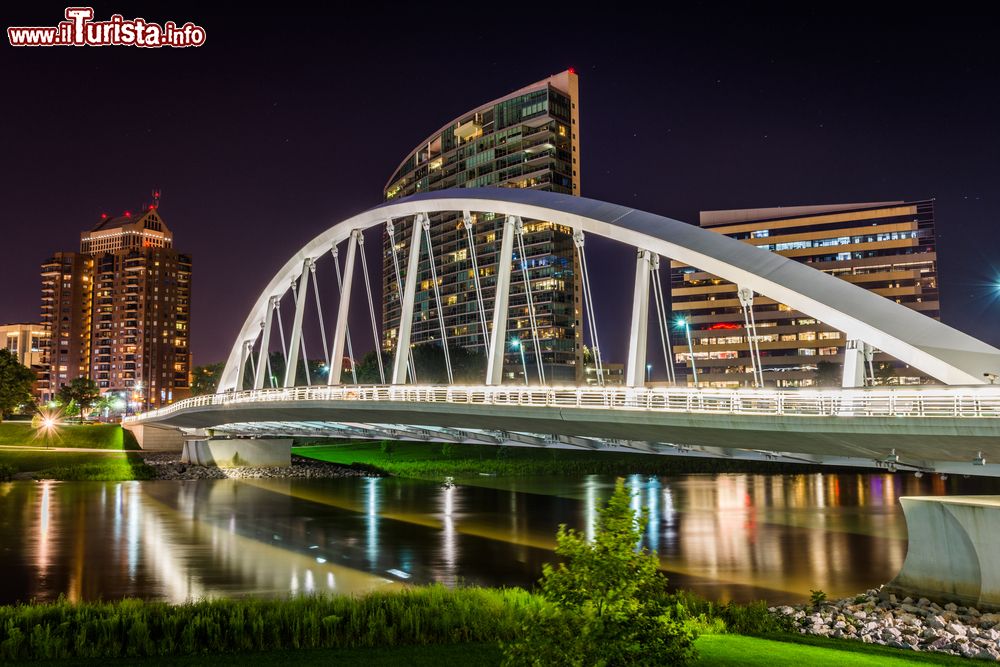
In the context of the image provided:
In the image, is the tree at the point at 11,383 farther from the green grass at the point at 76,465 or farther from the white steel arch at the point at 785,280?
the white steel arch at the point at 785,280

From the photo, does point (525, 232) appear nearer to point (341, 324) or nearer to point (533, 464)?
point (533, 464)

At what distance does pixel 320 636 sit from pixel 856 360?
46.8ft

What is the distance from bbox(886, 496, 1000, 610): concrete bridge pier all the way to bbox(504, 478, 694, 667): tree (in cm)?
1289

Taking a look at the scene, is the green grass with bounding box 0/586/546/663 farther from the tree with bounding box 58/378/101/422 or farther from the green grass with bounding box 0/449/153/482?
the tree with bounding box 58/378/101/422

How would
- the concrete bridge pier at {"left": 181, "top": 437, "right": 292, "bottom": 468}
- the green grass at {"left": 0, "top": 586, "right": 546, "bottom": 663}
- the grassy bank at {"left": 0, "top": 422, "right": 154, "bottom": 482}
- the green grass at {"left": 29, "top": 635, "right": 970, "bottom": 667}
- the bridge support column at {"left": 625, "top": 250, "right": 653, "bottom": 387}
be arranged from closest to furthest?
the green grass at {"left": 29, "top": 635, "right": 970, "bottom": 667}, the green grass at {"left": 0, "top": 586, "right": 546, "bottom": 663}, the bridge support column at {"left": 625, "top": 250, "right": 653, "bottom": 387}, the grassy bank at {"left": 0, "top": 422, "right": 154, "bottom": 482}, the concrete bridge pier at {"left": 181, "top": 437, "right": 292, "bottom": 468}

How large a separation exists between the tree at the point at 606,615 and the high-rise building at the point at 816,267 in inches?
4164

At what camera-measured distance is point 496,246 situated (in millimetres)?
135250

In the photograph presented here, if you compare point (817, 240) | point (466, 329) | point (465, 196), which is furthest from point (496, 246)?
point (465, 196)

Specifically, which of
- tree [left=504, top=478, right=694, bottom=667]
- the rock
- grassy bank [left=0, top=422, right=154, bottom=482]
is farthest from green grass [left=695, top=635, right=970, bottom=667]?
grassy bank [left=0, top=422, right=154, bottom=482]

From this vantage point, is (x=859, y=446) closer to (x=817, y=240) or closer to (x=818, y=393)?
(x=818, y=393)

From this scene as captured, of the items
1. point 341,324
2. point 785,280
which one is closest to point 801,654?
point 785,280

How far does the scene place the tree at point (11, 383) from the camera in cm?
8694

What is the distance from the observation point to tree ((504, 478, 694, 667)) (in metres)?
8.12

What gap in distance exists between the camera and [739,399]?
2083cm
